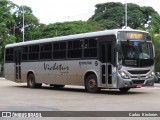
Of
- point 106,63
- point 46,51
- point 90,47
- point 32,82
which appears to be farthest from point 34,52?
point 106,63

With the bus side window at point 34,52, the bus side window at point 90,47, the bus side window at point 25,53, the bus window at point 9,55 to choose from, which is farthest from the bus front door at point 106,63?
the bus window at point 9,55

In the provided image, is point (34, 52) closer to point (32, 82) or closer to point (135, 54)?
point (32, 82)

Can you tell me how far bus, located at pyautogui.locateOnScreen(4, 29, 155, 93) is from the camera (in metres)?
19.5

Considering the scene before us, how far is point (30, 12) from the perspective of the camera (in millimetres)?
77688

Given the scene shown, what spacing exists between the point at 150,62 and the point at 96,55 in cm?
269

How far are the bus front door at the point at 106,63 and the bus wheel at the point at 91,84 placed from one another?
2.10 ft

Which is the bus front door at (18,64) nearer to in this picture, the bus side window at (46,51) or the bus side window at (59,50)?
the bus side window at (46,51)

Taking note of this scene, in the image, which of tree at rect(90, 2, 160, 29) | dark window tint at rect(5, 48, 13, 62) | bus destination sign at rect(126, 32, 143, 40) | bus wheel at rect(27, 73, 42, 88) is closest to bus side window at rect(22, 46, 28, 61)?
bus wheel at rect(27, 73, 42, 88)

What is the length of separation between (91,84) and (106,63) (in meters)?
1.61

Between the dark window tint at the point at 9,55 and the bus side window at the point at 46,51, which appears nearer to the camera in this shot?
the bus side window at the point at 46,51

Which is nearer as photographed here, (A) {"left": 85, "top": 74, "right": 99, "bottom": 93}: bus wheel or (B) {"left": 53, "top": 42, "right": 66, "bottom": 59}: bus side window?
(A) {"left": 85, "top": 74, "right": 99, "bottom": 93}: bus wheel

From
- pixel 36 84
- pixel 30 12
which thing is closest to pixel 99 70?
pixel 36 84

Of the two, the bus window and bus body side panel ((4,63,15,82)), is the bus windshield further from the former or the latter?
the bus window

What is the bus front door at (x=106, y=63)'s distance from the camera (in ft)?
65.2
